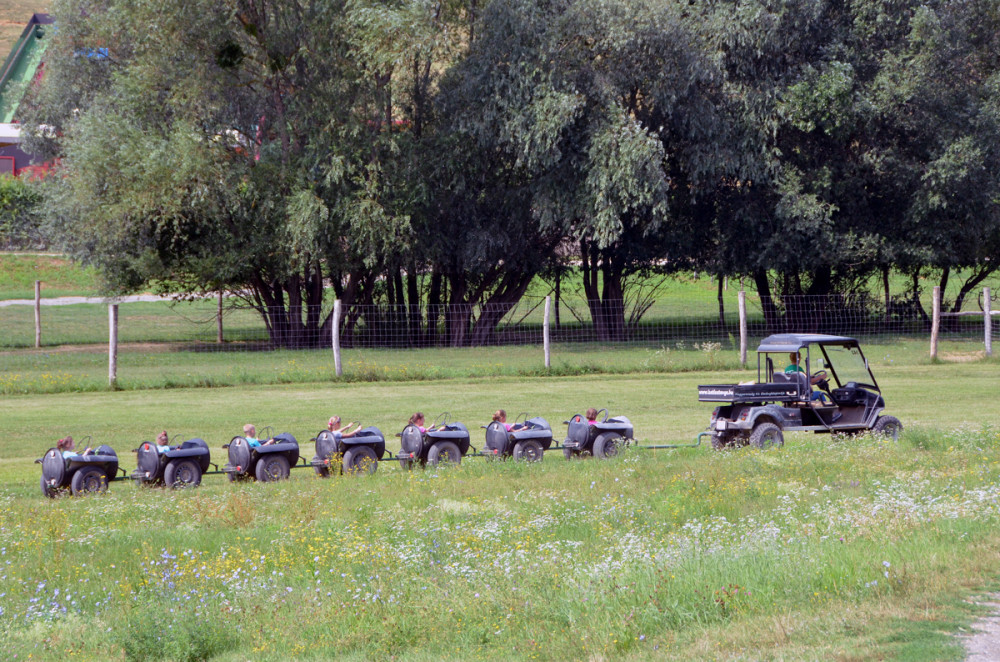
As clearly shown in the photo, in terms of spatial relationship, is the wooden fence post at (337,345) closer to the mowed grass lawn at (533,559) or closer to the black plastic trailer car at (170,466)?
the mowed grass lawn at (533,559)

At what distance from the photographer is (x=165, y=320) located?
1544 inches

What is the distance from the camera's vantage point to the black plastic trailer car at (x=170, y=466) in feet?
40.5

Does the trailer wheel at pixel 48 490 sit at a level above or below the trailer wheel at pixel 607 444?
below

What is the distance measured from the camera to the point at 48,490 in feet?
39.7

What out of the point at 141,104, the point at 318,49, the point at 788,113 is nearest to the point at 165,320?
the point at 141,104

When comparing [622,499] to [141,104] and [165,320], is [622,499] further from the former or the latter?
[165,320]

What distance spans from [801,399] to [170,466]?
856cm

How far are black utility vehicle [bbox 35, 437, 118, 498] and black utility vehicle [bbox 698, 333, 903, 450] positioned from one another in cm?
788

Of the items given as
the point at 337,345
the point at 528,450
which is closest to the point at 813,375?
the point at 528,450

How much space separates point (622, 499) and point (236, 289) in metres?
25.1

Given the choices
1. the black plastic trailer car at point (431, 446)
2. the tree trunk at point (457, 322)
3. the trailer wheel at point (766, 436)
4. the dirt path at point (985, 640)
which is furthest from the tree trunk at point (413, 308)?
the dirt path at point (985, 640)

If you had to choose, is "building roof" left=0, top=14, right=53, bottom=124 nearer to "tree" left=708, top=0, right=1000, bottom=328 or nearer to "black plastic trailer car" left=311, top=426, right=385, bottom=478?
"tree" left=708, top=0, right=1000, bottom=328

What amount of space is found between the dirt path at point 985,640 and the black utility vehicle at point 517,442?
7.88 metres

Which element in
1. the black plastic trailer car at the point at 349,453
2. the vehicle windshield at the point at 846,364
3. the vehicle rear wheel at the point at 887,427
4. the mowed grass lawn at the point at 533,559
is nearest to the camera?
the mowed grass lawn at the point at 533,559
